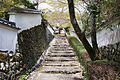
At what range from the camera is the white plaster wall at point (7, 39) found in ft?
13.7

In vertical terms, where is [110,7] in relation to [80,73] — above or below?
above

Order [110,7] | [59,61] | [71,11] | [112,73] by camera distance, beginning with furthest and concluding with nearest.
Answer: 1. [59,61]
2. [71,11]
3. [110,7]
4. [112,73]

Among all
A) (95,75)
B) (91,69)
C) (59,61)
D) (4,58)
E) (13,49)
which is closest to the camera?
(95,75)

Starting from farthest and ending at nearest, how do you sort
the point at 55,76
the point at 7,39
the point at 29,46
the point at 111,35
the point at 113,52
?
the point at 29,46, the point at 55,76, the point at 7,39, the point at 111,35, the point at 113,52

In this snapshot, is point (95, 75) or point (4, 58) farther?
point (4, 58)

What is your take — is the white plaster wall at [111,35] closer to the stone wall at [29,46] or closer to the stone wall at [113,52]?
the stone wall at [113,52]

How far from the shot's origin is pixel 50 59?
659 cm

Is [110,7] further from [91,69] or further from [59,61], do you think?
[59,61]

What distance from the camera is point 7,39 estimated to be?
14.5 ft

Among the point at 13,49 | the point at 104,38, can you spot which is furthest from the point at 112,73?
the point at 13,49

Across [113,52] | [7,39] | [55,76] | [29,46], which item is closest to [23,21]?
[29,46]

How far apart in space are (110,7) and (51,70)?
357 centimetres

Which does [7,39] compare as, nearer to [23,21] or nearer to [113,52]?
[23,21]

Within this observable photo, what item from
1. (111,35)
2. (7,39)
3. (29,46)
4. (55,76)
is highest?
(111,35)
